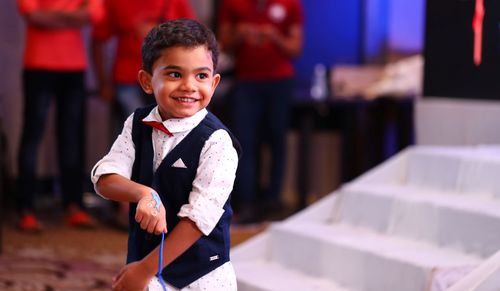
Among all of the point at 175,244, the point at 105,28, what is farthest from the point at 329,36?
the point at 175,244

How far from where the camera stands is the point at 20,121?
19.2 ft

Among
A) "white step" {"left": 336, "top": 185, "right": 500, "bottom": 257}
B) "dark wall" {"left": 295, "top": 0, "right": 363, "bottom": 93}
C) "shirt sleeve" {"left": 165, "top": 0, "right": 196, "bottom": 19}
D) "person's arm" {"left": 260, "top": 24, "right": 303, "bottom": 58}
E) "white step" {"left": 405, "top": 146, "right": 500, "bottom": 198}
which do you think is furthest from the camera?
"dark wall" {"left": 295, "top": 0, "right": 363, "bottom": 93}

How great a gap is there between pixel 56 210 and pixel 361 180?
7.72ft

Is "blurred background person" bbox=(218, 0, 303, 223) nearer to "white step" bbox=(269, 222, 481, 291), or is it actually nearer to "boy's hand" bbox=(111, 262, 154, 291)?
"white step" bbox=(269, 222, 481, 291)

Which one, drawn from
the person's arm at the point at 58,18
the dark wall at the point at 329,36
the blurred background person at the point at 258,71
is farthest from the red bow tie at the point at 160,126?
the dark wall at the point at 329,36

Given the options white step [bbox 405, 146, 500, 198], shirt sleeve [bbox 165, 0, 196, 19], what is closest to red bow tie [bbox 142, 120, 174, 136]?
white step [bbox 405, 146, 500, 198]

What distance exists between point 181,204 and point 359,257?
1399mm

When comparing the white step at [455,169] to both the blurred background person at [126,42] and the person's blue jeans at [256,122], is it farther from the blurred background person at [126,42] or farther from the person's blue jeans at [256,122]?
the blurred background person at [126,42]

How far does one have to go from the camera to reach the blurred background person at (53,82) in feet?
15.8

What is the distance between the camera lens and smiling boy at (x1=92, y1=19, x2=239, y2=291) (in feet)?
6.74

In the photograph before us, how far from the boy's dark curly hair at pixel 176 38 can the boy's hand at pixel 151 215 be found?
0.35 metres

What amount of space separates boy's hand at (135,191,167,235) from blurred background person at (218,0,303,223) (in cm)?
342

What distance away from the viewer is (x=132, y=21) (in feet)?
16.5

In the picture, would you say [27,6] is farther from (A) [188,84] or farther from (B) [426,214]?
(A) [188,84]
